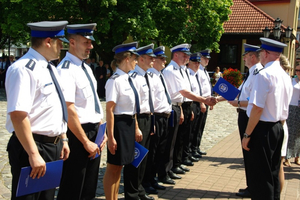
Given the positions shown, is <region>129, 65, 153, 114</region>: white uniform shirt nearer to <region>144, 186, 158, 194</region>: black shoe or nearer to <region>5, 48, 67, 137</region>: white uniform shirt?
<region>144, 186, 158, 194</region>: black shoe

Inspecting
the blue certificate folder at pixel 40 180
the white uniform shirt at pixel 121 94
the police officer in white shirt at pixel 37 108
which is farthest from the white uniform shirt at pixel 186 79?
the blue certificate folder at pixel 40 180

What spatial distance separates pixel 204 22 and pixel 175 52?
48.2 feet

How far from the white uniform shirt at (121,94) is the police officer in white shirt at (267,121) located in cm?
145

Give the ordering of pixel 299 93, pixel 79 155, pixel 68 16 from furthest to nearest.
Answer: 1. pixel 68 16
2. pixel 299 93
3. pixel 79 155

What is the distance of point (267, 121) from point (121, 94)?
1775mm

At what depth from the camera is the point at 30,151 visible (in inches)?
108

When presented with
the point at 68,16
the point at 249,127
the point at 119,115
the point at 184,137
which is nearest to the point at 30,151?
the point at 119,115

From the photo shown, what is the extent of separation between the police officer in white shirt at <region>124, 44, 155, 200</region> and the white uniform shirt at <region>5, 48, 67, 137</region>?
1.79 metres

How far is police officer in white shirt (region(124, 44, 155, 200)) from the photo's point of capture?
15.7ft

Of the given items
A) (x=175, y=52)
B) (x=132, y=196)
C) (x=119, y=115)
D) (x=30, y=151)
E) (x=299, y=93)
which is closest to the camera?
(x=30, y=151)

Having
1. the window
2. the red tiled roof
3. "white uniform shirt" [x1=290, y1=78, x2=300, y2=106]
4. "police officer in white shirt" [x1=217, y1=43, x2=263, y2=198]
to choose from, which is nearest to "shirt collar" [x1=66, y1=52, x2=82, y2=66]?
"police officer in white shirt" [x1=217, y1=43, x2=263, y2=198]

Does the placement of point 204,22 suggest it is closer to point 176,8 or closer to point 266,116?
point 176,8

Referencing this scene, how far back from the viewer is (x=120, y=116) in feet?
14.4

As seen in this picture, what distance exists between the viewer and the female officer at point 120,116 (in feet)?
14.0
